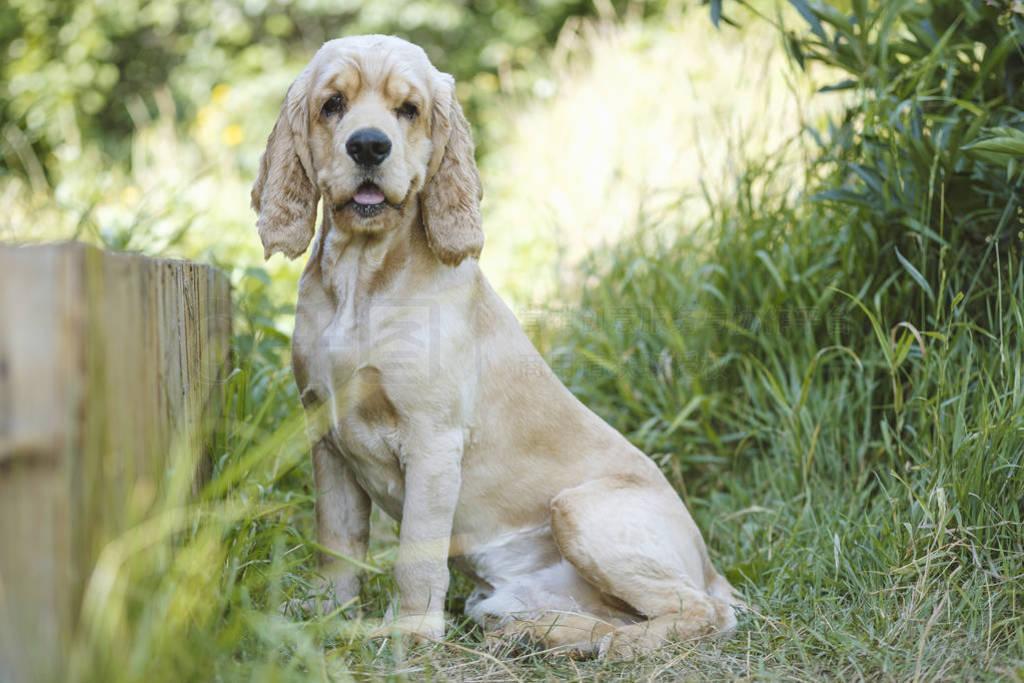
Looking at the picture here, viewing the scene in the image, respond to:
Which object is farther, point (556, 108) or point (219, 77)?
point (219, 77)

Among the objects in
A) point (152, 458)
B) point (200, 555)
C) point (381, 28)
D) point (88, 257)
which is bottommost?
point (200, 555)

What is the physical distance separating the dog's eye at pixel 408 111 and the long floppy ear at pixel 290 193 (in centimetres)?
27

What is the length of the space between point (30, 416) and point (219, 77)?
1029 centimetres

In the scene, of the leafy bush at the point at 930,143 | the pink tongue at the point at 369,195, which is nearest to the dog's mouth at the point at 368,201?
the pink tongue at the point at 369,195

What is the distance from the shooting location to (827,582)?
2.67 meters

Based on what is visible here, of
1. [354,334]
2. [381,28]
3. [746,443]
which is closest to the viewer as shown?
[354,334]

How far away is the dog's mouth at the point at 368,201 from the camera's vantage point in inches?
94.9

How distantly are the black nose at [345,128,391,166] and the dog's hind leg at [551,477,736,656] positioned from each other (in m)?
1.08

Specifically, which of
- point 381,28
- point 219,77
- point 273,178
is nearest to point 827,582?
point 273,178

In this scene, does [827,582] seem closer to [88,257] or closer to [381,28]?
[88,257]

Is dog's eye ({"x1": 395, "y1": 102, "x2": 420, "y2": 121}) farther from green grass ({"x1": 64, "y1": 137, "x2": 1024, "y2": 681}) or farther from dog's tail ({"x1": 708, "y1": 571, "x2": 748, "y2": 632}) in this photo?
dog's tail ({"x1": 708, "y1": 571, "x2": 748, "y2": 632})

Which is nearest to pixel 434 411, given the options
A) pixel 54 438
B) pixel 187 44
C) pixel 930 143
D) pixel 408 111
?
pixel 408 111

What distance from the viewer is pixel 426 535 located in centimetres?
245

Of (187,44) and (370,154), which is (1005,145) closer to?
(370,154)
